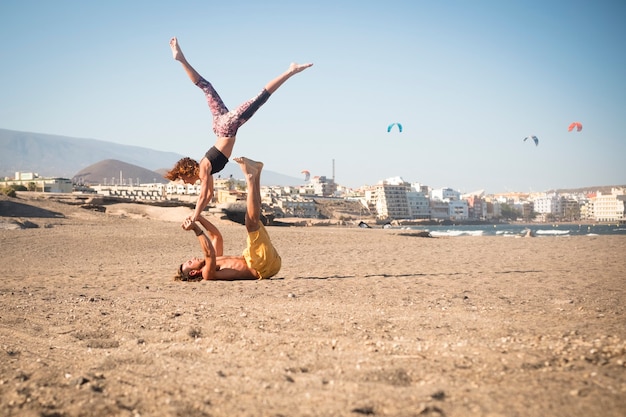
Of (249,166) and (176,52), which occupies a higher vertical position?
(176,52)

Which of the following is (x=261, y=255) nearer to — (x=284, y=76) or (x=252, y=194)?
(x=252, y=194)

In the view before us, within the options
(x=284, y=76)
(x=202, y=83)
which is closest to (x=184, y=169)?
(x=202, y=83)

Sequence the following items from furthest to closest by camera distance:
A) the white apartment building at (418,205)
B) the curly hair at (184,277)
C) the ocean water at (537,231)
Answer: the white apartment building at (418,205) < the ocean water at (537,231) < the curly hair at (184,277)

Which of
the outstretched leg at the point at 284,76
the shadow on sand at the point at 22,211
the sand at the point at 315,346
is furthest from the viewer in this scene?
the shadow on sand at the point at 22,211

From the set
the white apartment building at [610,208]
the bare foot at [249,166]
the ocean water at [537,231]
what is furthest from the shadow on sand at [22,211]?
the white apartment building at [610,208]

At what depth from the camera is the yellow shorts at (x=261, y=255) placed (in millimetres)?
9859

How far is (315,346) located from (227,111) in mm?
5869

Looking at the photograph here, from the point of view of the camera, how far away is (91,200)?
118ft

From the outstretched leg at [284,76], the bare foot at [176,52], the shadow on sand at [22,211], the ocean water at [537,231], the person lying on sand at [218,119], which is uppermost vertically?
the bare foot at [176,52]

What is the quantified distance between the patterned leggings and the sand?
2720 millimetres

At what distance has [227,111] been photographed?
938cm

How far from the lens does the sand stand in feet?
10.3

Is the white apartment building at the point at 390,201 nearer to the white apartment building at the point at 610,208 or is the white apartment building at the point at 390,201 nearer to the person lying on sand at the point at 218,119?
the white apartment building at the point at 610,208

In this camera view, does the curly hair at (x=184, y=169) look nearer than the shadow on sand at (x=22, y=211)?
Yes
